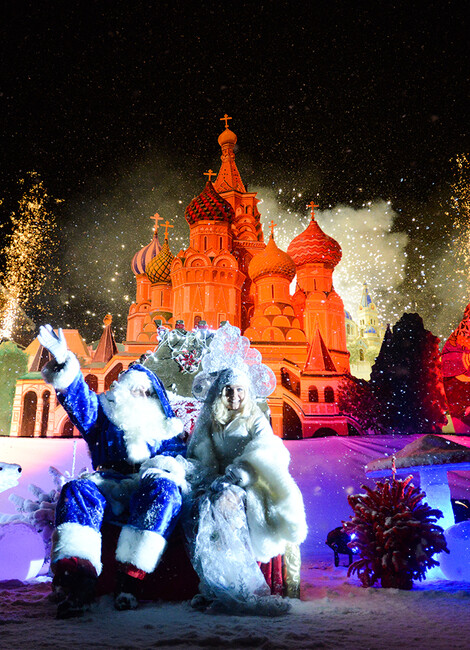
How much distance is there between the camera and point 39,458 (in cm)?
757

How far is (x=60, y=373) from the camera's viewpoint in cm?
308

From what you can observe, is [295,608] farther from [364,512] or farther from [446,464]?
[446,464]

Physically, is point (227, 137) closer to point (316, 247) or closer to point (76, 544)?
point (316, 247)

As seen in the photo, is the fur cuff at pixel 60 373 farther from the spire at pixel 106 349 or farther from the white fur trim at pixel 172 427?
the spire at pixel 106 349

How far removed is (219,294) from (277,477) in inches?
699

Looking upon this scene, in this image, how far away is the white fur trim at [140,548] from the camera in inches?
101

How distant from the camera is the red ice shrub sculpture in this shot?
3.67 metres

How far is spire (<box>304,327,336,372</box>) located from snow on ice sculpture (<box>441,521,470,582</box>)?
13471 millimetres

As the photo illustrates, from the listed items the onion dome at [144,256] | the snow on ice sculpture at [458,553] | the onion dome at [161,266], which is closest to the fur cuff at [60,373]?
the snow on ice sculpture at [458,553]

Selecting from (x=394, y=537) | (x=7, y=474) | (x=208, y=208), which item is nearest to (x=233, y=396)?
(x=7, y=474)

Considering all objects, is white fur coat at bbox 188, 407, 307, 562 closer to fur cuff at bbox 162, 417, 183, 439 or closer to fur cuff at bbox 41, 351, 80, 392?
fur cuff at bbox 162, 417, 183, 439

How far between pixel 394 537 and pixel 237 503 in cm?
167

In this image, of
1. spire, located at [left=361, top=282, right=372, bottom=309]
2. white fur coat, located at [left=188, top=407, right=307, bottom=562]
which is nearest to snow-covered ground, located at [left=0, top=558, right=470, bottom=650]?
white fur coat, located at [left=188, top=407, right=307, bottom=562]

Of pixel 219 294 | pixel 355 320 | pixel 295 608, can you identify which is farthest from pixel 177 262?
pixel 355 320
